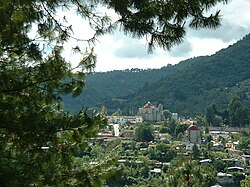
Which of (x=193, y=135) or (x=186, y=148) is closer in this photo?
(x=186, y=148)

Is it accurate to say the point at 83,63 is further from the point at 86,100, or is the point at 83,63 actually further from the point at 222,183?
A: the point at 86,100

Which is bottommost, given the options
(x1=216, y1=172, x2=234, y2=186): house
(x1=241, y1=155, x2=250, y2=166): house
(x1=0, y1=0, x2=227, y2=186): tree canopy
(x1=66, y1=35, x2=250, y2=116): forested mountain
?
(x1=216, y1=172, x2=234, y2=186): house

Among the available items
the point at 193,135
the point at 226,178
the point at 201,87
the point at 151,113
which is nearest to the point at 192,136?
the point at 193,135

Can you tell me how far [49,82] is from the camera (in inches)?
183

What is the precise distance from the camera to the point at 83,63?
4668mm

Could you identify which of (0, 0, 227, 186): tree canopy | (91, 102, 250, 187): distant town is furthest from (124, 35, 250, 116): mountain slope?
(0, 0, 227, 186): tree canopy

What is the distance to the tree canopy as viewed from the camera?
11.5 feet

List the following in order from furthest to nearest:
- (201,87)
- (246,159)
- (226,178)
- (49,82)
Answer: (201,87), (246,159), (226,178), (49,82)

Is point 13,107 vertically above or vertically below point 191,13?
below

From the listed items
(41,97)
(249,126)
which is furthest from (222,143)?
(41,97)

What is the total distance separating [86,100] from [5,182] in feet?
370

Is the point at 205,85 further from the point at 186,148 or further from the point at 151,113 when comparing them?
the point at 186,148

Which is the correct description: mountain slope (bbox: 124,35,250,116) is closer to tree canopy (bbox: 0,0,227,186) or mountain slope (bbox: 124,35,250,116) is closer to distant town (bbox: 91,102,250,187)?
distant town (bbox: 91,102,250,187)

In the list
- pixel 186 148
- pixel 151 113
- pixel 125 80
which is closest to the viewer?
pixel 186 148
